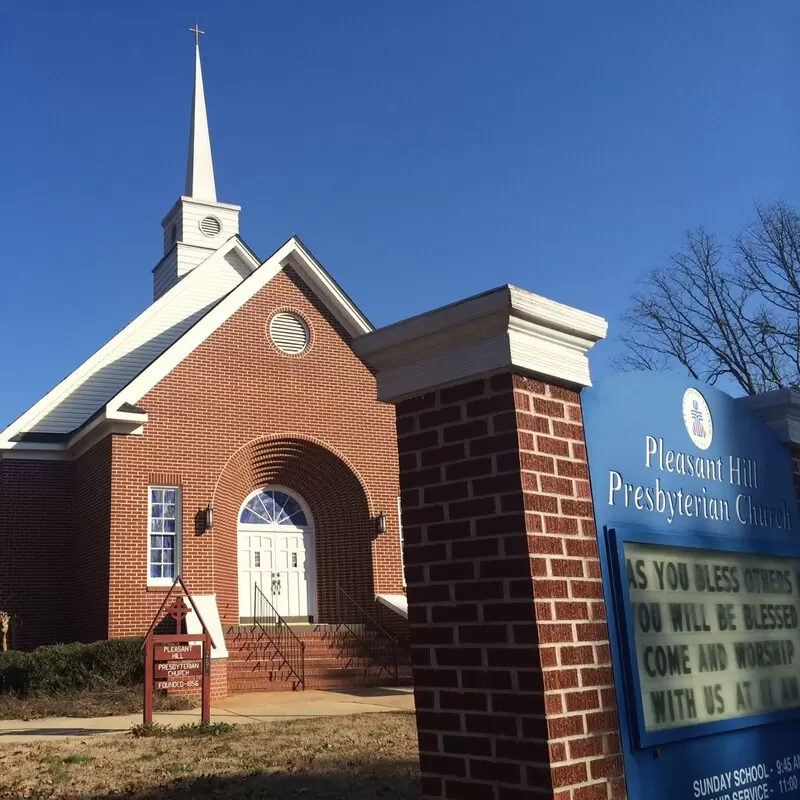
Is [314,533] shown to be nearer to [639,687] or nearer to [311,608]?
[311,608]

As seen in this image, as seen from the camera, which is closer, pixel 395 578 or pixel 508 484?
pixel 508 484

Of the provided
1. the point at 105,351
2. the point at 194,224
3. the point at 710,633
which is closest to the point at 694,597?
the point at 710,633

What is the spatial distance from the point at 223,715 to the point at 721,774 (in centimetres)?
913

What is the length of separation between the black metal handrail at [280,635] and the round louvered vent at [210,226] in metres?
12.1

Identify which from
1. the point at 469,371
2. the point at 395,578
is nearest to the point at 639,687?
the point at 469,371

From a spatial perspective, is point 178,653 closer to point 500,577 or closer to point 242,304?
point 500,577

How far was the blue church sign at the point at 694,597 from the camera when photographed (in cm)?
365

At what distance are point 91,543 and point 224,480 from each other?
9.04ft

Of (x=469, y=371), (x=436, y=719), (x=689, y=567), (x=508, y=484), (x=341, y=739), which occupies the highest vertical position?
(x=469, y=371)

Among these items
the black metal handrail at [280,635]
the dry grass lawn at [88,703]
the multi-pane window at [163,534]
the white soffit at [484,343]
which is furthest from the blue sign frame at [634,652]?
the multi-pane window at [163,534]

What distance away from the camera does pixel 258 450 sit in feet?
61.2

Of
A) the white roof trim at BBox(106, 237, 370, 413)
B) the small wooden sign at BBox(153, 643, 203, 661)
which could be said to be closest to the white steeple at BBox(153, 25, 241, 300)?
the white roof trim at BBox(106, 237, 370, 413)

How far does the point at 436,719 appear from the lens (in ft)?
11.6

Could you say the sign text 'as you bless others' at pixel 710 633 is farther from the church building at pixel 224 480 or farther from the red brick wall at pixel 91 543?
the red brick wall at pixel 91 543
